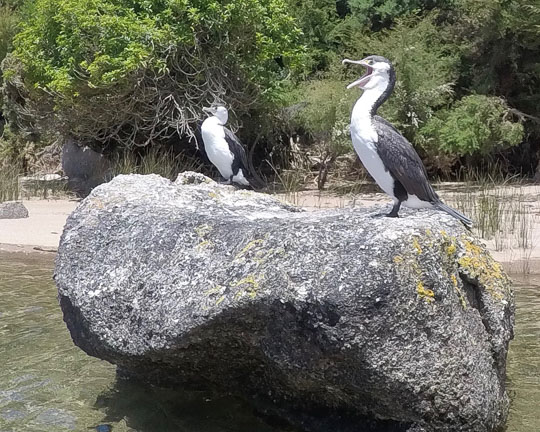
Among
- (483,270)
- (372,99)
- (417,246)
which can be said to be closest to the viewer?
(417,246)

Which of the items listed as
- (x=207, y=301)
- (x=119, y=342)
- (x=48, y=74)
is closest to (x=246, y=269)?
(x=207, y=301)

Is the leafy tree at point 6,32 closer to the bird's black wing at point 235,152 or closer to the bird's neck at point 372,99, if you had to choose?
the bird's black wing at point 235,152

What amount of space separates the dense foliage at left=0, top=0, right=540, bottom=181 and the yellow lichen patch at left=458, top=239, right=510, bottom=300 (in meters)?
11.5

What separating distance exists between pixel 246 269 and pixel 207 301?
0.92 feet

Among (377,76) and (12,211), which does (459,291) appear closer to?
(377,76)

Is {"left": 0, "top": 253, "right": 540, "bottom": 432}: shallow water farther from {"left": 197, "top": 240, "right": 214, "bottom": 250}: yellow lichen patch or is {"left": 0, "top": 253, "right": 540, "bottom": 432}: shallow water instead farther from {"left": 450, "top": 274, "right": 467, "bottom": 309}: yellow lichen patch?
{"left": 197, "top": 240, "right": 214, "bottom": 250}: yellow lichen patch

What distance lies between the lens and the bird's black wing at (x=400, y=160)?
504 centimetres

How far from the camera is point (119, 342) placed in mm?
4949

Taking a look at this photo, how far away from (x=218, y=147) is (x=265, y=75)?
7.45 m

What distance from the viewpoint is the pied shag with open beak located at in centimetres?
505

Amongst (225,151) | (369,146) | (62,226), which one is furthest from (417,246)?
(62,226)

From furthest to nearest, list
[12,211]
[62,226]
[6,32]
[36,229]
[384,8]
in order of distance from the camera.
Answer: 1. [6,32]
2. [384,8]
3. [12,211]
4. [62,226]
5. [36,229]

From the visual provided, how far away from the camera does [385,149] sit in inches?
198

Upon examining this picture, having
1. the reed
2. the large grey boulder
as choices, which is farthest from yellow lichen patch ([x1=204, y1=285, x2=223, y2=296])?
the reed
